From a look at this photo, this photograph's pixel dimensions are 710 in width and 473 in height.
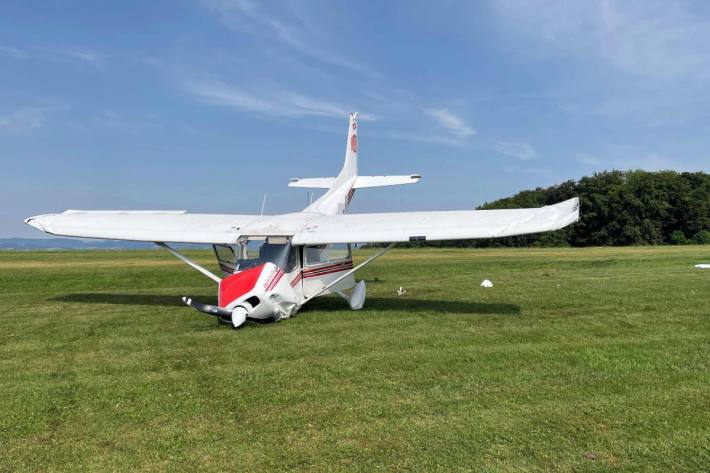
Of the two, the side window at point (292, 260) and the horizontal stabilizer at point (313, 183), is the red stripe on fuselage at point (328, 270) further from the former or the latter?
the horizontal stabilizer at point (313, 183)

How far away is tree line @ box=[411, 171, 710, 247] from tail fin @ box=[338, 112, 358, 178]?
48269 mm

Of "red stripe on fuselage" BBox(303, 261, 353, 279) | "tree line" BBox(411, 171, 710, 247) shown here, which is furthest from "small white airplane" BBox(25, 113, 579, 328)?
"tree line" BBox(411, 171, 710, 247)

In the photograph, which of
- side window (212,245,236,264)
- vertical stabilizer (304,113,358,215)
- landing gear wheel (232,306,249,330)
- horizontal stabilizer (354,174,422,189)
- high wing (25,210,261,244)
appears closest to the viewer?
landing gear wheel (232,306,249,330)

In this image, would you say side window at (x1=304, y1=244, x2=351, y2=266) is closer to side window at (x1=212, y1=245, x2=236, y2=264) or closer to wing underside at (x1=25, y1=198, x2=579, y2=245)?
wing underside at (x1=25, y1=198, x2=579, y2=245)

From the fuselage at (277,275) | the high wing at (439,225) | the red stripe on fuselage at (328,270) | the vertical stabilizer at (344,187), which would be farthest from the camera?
the vertical stabilizer at (344,187)

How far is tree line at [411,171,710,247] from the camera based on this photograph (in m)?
→ 72.2

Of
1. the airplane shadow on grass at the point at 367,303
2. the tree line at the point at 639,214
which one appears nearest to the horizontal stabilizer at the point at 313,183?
the airplane shadow on grass at the point at 367,303

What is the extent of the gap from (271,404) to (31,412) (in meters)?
2.45

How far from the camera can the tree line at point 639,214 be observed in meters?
72.2

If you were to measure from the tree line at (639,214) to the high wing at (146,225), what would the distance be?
57.4 meters

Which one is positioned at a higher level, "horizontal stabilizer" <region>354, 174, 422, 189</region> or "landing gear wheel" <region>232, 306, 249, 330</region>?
"horizontal stabilizer" <region>354, 174, 422, 189</region>

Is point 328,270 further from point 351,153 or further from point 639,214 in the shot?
point 639,214

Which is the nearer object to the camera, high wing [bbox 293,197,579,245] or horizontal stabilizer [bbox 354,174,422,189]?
high wing [bbox 293,197,579,245]

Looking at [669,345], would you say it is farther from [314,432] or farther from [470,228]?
[314,432]
